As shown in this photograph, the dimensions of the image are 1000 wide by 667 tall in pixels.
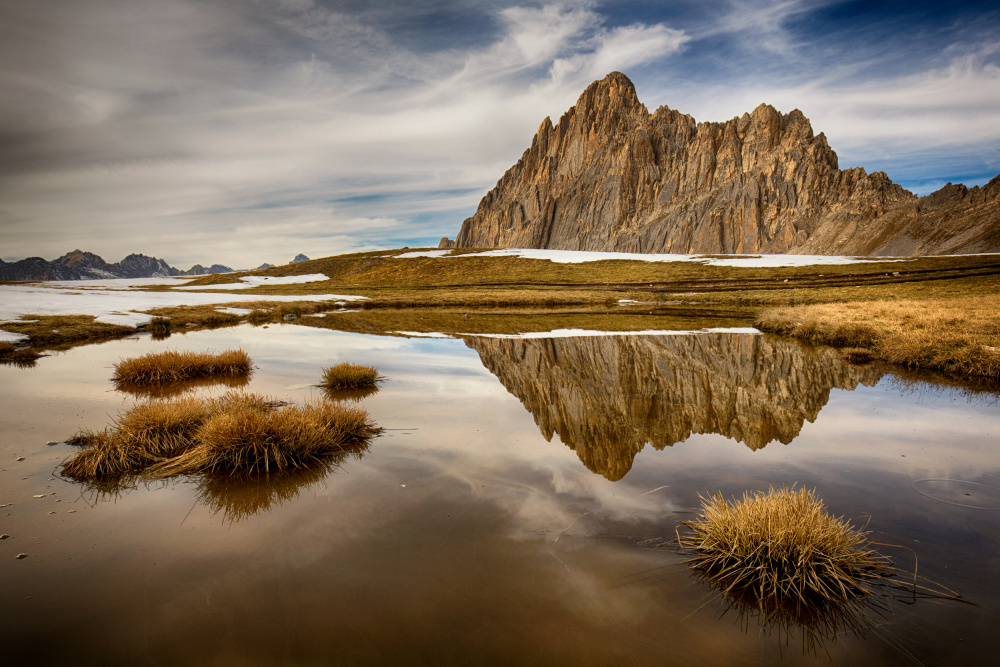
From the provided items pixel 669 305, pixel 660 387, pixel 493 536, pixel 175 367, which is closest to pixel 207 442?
pixel 493 536

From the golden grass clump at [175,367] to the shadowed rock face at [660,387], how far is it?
7.78 m

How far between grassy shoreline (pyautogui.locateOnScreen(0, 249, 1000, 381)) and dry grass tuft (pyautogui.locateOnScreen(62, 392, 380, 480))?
16.8 metres

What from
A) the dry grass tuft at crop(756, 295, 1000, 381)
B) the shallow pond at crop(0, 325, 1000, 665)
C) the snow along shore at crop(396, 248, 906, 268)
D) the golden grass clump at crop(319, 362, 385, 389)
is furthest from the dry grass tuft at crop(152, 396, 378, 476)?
the snow along shore at crop(396, 248, 906, 268)

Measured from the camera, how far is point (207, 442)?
7.35 meters

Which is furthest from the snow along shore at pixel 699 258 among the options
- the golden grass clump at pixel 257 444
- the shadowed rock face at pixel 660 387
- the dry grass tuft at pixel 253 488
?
the dry grass tuft at pixel 253 488

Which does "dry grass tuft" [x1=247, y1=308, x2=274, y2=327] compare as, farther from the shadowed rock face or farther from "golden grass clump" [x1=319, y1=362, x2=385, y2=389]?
"golden grass clump" [x1=319, y1=362, x2=385, y2=389]

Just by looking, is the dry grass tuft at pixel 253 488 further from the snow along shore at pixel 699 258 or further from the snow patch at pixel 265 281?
the snow patch at pixel 265 281

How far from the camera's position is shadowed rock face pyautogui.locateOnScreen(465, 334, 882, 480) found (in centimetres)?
888

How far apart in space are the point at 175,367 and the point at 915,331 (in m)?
24.1

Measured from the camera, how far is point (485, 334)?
80.5 feet

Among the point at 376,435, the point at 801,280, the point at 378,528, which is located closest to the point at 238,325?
the point at 376,435

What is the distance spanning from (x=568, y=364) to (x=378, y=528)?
35.6 ft

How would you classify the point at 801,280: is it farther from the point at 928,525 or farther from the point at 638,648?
the point at 638,648

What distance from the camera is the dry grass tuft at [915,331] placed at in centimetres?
1440
